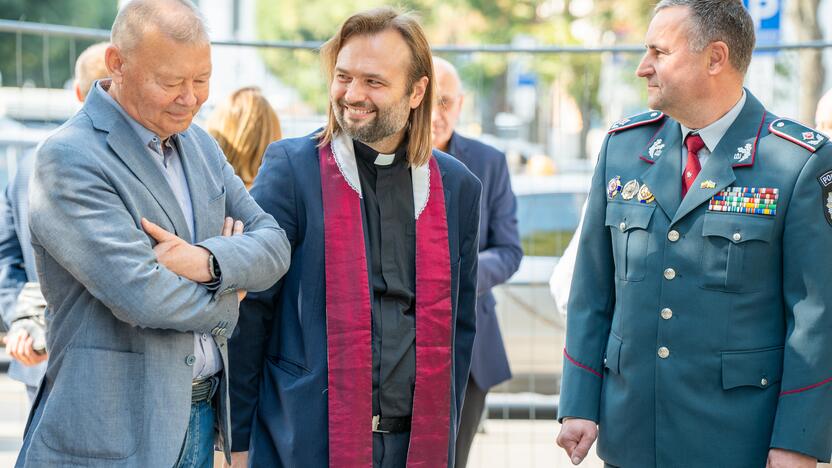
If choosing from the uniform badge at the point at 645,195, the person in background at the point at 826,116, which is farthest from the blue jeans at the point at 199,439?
the person in background at the point at 826,116

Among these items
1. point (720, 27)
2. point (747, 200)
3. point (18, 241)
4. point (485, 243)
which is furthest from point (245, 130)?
point (747, 200)

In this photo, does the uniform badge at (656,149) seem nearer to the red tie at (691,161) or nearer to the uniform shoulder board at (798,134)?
the red tie at (691,161)

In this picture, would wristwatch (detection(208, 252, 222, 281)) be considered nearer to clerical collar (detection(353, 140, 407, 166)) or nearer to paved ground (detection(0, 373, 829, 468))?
clerical collar (detection(353, 140, 407, 166))

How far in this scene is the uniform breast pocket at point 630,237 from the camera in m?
3.30

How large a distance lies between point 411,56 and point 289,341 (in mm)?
958

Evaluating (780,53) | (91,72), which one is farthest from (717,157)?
(780,53)

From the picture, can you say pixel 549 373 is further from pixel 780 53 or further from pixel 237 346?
pixel 237 346

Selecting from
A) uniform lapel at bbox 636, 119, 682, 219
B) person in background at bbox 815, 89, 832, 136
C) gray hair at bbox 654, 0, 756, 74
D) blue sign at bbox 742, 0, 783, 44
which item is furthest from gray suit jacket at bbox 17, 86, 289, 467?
blue sign at bbox 742, 0, 783, 44

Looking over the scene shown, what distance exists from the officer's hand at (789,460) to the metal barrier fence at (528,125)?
356 centimetres

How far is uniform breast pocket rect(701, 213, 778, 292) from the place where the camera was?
313 centimetres

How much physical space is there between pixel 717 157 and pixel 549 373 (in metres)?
4.33

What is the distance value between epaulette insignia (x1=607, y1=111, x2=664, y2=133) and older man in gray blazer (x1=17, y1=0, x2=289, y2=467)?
47.2 inches

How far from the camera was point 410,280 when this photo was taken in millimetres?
3447

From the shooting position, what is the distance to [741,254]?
10.3ft
